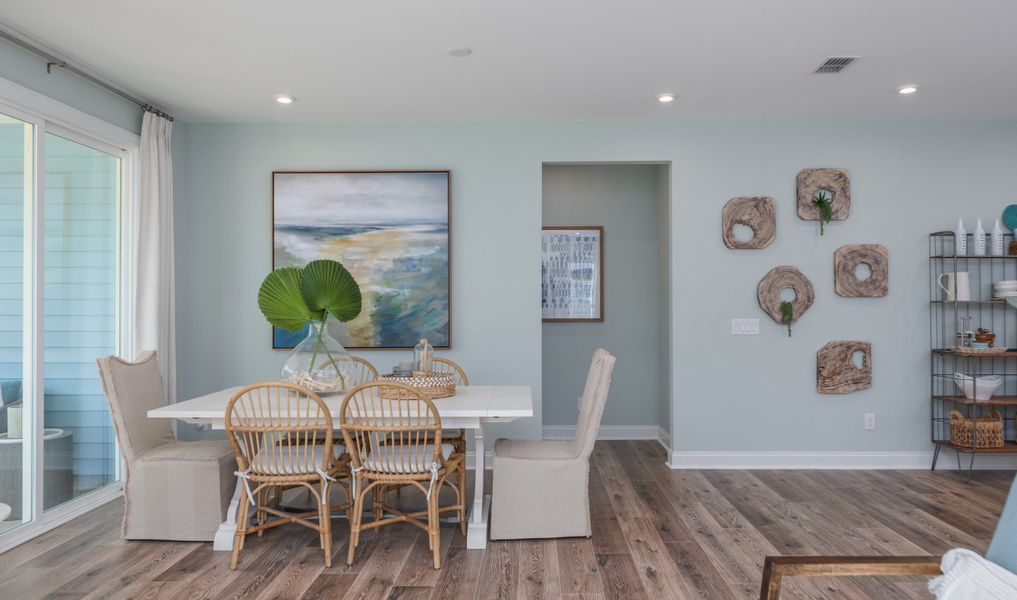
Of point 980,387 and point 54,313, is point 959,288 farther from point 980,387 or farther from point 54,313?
point 54,313

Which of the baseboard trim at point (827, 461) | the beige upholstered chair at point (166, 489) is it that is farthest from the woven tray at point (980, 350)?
the beige upholstered chair at point (166, 489)

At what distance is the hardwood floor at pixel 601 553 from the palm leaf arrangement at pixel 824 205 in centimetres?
190

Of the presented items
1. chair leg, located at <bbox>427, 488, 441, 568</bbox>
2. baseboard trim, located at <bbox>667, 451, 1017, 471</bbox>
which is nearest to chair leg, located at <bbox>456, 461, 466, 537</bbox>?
chair leg, located at <bbox>427, 488, 441, 568</bbox>

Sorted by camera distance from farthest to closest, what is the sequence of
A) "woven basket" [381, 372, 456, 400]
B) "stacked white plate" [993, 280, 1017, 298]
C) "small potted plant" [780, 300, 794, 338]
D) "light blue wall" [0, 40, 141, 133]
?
"small potted plant" [780, 300, 794, 338] < "stacked white plate" [993, 280, 1017, 298] < "woven basket" [381, 372, 456, 400] < "light blue wall" [0, 40, 141, 133]

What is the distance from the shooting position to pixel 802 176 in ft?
15.7

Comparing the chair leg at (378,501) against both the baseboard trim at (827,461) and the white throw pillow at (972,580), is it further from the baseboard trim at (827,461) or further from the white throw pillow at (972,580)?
the white throw pillow at (972,580)

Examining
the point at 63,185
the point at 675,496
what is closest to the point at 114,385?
the point at 63,185

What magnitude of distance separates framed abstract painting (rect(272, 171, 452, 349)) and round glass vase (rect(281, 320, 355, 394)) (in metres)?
1.26

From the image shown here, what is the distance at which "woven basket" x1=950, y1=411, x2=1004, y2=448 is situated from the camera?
4.41 meters

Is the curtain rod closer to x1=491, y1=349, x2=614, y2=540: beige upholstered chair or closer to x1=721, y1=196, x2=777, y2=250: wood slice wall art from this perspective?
x1=491, y1=349, x2=614, y2=540: beige upholstered chair

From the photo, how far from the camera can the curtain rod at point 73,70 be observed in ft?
10.4

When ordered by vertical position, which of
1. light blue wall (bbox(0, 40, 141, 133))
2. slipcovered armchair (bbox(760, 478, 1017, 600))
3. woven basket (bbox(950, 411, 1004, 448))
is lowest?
woven basket (bbox(950, 411, 1004, 448))

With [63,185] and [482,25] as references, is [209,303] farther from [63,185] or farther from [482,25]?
[482,25]

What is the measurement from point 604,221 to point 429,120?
6.19ft
